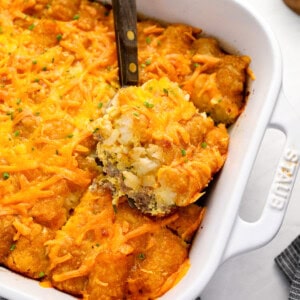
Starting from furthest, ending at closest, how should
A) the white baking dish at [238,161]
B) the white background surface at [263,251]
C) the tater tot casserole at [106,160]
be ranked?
1. the white background surface at [263,251]
2. the tater tot casserole at [106,160]
3. the white baking dish at [238,161]

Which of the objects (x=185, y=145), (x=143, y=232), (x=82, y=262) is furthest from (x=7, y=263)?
(x=185, y=145)

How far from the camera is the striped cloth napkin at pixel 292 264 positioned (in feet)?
10.0

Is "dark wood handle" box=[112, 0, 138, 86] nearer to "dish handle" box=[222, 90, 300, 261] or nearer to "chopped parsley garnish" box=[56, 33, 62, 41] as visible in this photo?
"chopped parsley garnish" box=[56, 33, 62, 41]

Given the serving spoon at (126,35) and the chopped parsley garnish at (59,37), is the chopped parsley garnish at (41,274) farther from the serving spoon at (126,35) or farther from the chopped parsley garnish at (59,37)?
the chopped parsley garnish at (59,37)

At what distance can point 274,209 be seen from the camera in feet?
8.10

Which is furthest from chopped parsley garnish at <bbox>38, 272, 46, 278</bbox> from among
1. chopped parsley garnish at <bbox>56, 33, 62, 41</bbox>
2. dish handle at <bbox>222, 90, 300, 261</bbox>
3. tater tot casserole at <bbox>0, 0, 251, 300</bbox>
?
chopped parsley garnish at <bbox>56, 33, 62, 41</bbox>

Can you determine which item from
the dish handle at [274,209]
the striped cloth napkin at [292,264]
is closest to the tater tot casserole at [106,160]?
the dish handle at [274,209]

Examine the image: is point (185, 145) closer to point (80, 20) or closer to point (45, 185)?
point (45, 185)

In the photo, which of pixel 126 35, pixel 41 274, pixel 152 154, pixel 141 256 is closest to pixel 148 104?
pixel 152 154

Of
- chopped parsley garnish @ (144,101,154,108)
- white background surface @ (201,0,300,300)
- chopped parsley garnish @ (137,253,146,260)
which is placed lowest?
white background surface @ (201,0,300,300)

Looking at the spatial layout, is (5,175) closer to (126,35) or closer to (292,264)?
(126,35)

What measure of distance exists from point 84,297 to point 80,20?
1.46 m

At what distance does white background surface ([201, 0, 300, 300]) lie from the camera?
3137 millimetres

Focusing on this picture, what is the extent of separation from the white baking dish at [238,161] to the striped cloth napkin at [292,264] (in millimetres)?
720
